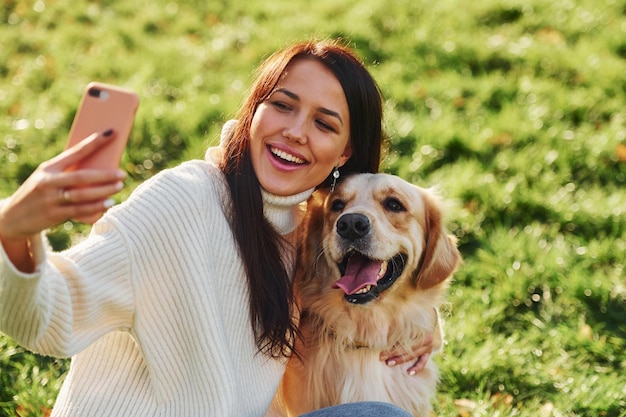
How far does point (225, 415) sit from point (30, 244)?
94cm

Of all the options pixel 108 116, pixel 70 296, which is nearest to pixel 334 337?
pixel 70 296

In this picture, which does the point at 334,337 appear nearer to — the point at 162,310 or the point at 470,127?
the point at 162,310

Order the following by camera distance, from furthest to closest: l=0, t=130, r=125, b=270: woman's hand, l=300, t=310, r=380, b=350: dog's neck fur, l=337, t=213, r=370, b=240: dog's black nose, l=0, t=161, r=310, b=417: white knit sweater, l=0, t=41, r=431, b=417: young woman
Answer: l=300, t=310, r=380, b=350: dog's neck fur < l=337, t=213, r=370, b=240: dog's black nose < l=0, t=161, r=310, b=417: white knit sweater < l=0, t=41, r=431, b=417: young woman < l=0, t=130, r=125, b=270: woman's hand

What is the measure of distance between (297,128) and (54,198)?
3.70 feet

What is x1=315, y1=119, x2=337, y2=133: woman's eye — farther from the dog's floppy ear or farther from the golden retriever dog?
the dog's floppy ear

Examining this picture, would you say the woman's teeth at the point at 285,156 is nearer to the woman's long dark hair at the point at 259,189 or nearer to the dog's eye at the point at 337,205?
the woman's long dark hair at the point at 259,189

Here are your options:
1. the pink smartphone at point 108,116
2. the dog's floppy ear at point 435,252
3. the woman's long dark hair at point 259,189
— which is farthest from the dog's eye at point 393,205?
the pink smartphone at point 108,116

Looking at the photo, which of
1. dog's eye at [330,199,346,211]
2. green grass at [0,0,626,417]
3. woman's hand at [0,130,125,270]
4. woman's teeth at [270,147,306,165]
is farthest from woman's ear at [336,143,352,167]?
woman's hand at [0,130,125,270]

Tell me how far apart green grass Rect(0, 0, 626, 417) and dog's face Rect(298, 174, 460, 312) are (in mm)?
657

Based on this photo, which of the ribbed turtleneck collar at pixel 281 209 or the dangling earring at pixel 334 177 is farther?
the dangling earring at pixel 334 177

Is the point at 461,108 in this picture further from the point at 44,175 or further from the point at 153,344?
the point at 44,175

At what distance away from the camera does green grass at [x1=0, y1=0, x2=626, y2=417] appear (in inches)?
134

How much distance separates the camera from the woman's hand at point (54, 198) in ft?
4.91

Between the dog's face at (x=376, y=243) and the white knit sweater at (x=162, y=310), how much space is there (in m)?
0.54
